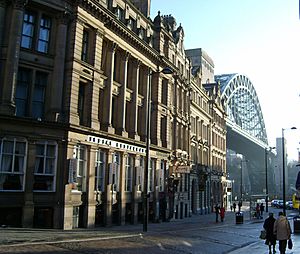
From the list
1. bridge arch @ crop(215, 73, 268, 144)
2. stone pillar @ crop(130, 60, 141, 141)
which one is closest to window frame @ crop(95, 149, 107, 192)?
stone pillar @ crop(130, 60, 141, 141)

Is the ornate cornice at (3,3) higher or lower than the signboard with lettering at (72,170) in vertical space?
higher

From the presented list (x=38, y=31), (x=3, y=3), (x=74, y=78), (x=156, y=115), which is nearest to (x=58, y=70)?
(x=74, y=78)

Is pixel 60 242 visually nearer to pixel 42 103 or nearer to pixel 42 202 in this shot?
pixel 42 202

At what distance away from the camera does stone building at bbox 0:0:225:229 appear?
26.2 metres

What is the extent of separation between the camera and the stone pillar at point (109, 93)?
1351 inches

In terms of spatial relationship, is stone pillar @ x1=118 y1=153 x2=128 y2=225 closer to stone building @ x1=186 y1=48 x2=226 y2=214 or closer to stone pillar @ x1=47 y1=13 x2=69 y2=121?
stone pillar @ x1=47 y1=13 x2=69 y2=121

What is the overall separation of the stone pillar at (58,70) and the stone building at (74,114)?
0.07 meters

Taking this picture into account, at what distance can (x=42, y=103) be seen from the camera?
1134 inches

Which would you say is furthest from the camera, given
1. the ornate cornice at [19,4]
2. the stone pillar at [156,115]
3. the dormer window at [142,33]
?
the stone pillar at [156,115]

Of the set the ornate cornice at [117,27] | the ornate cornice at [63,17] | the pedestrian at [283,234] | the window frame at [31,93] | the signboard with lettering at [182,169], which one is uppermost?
the ornate cornice at [117,27]

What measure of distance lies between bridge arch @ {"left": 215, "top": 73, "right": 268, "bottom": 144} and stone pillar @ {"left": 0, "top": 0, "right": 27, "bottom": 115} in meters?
93.9

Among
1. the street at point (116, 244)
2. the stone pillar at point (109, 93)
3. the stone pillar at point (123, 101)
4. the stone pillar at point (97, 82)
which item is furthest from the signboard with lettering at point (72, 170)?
the stone pillar at point (123, 101)

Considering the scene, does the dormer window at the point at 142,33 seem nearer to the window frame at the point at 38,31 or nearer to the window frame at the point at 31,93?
the window frame at the point at 38,31

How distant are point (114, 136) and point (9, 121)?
428 inches
